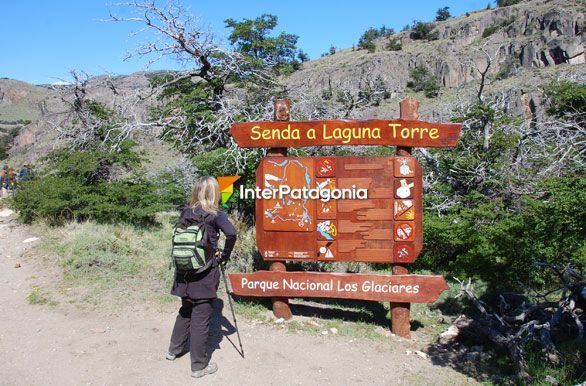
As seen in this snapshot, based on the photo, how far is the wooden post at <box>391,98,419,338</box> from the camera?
6.04 m

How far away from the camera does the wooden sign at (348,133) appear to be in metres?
5.91

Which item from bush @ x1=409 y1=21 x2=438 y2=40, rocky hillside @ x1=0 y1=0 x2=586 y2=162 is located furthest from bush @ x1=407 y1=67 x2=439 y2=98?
bush @ x1=409 y1=21 x2=438 y2=40

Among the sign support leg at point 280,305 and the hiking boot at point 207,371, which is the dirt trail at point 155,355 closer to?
the hiking boot at point 207,371

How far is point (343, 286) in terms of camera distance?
20.0ft

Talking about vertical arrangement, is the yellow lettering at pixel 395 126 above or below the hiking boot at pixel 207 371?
above

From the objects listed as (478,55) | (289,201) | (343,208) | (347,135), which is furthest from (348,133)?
(478,55)

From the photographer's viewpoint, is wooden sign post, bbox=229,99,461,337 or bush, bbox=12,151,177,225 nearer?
wooden sign post, bbox=229,99,461,337

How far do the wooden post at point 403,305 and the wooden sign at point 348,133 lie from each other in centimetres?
13

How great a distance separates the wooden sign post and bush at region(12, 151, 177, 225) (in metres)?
5.42

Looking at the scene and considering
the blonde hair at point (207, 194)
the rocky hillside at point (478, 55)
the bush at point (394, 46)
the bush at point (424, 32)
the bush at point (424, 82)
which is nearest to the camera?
the blonde hair at point (207, 194)

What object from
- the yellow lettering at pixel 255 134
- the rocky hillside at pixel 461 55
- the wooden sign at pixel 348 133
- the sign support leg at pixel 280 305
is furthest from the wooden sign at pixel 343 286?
the rocky hillside at pixel 461 55

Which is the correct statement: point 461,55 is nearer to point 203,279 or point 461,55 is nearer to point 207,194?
point 207,194

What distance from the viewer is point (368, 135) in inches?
238

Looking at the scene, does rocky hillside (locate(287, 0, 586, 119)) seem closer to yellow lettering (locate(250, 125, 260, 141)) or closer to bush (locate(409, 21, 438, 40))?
bush (locate(409, 21, 438, 40))
